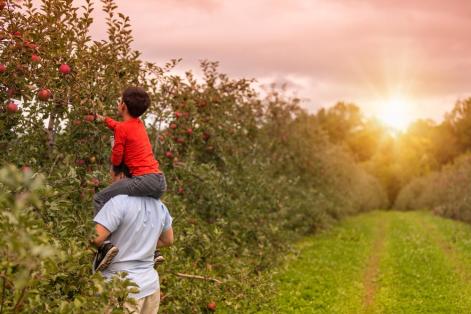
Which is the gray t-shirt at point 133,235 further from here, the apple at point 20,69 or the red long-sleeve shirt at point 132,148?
the apple at point 20,69

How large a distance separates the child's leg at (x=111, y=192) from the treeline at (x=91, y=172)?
283 millimetres

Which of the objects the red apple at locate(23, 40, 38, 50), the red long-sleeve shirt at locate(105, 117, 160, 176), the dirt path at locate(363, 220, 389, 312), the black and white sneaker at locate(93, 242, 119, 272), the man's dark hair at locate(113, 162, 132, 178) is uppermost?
the red apple at locate(23, 40, 38, 50)

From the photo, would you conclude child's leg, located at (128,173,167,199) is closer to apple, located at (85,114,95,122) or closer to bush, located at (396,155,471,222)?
apple, located at (85,114,95,122)

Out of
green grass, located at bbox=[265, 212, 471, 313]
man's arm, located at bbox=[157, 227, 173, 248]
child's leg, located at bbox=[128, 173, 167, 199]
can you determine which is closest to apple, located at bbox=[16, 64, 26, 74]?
child's leg, located at bbox=[128, 173, 167, 199]

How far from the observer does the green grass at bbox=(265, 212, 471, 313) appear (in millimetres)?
10547

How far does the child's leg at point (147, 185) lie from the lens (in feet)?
14.1

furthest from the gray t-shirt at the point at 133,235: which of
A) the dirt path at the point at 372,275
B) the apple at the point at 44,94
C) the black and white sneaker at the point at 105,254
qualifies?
the dirt path at the point at 372,275

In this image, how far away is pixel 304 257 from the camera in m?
16.0

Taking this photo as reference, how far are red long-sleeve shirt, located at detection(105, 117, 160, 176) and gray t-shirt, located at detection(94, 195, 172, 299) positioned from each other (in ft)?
0.80

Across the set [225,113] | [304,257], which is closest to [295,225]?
[304,257]

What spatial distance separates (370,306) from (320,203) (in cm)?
1250

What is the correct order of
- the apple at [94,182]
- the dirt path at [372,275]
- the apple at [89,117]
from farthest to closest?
the dirt path at [372,275]
the apple at [89,117]
the apple at [94,182]

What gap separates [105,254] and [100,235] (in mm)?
131

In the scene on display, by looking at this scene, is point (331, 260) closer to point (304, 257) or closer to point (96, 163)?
point (304, 257)
